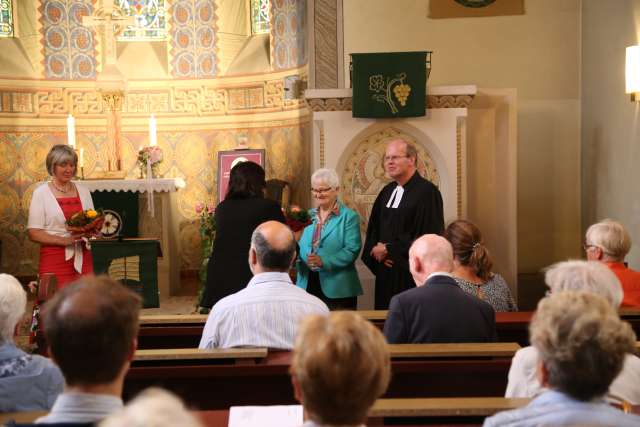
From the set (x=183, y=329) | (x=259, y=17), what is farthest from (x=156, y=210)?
(x=183, y=329)

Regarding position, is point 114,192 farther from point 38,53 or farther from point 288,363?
point 288,363

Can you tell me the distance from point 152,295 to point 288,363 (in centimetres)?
390

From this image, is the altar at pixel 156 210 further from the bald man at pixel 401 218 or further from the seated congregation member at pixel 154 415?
the seated congregation member at pixel 154 415

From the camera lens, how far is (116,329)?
5.95ft

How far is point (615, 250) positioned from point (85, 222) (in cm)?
305

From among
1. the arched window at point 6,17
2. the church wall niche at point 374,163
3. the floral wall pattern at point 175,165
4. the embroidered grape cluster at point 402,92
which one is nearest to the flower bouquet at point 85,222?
the church wall niche at point 374,163

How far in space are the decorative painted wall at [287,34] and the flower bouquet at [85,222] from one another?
4.98 m

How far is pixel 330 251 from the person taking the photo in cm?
512

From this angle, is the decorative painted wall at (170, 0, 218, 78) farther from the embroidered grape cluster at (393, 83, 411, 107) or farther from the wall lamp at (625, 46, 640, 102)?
the wall lamp at (625, 46, 640, 102)

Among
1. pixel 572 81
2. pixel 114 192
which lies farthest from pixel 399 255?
pixel 114 192

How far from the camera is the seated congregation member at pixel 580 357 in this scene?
1845 mm

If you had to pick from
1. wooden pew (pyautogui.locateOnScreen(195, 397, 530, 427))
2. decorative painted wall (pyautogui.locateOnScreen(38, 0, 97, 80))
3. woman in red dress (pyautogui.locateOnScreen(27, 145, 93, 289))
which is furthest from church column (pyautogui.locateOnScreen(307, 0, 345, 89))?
wooden pew (pyautogui.locateOnScreen(195, 397, 530, 427))

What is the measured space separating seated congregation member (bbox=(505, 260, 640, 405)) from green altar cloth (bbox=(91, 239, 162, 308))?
4454 mm

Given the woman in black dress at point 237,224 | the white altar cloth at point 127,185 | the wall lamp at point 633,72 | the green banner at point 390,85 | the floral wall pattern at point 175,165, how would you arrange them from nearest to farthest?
1. the woman in black dress at point 237,224
2. the wall lamp at point 633,72
3. the green banner at point 390,85
4. the white altar cloth at point 127,185
5. the floral wall pattern at point 175,165
